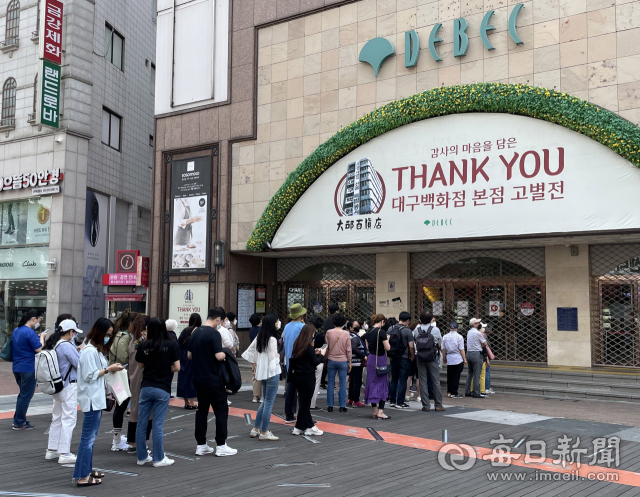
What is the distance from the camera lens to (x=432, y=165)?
15.0 m

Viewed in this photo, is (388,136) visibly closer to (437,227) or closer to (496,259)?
(437,227)

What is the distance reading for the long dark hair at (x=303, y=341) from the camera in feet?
29.1

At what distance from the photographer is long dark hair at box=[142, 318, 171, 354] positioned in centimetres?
707

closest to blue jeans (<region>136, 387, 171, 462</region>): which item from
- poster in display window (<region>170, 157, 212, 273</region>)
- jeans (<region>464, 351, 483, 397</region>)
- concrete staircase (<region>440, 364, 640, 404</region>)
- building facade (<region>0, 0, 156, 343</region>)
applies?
jeans (<region>464, 351, 483, 397</region>)

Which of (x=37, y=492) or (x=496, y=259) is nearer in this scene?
(x=37, y=492)

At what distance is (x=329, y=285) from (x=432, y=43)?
787cm

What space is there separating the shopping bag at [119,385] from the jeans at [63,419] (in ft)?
2.38

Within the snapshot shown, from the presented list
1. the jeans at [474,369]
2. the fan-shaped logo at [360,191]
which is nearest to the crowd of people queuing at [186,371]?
the jeans at [474,369]

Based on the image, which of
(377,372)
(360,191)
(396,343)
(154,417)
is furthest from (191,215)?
(154,417)

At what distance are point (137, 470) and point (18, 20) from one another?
2295 centimetres

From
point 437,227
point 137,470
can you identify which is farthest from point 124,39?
point 137,470

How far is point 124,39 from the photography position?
1040 inches

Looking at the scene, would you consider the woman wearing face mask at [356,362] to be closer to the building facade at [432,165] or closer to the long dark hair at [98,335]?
the building facade at [432,165]

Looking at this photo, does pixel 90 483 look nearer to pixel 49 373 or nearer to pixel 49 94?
pixel 49 373
